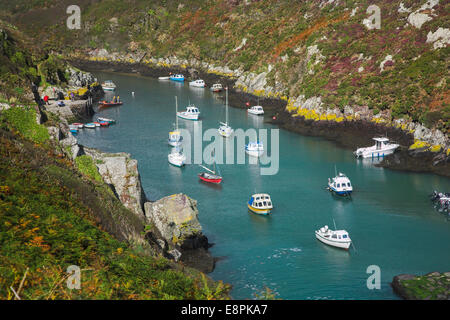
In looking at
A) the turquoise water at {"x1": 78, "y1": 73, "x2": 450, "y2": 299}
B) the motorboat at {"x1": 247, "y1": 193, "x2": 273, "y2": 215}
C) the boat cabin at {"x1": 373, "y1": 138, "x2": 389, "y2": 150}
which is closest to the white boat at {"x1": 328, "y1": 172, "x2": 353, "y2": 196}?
the turquoise water at {"x1": 78, "y1": 73, "x2": 450, "y2": 299}

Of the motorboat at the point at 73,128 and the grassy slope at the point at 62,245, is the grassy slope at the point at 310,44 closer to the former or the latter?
the motorboat at the point at 73,128

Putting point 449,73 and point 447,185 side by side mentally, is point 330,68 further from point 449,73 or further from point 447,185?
point 447,185

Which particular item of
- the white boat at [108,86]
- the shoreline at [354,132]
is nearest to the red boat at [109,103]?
the white boat at [108,86]

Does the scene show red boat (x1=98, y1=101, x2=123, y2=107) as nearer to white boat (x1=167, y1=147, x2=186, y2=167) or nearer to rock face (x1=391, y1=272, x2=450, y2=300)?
white boat (x1=167, y1=147, x2=186, y2=167)

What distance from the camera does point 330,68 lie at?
308 ft

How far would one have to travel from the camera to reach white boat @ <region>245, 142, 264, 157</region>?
68.4 metres

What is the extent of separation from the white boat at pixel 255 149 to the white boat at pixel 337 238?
2646 cm

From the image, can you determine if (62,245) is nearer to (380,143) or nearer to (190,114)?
(380,143)

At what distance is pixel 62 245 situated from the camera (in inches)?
810

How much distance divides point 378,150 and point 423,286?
115 ft

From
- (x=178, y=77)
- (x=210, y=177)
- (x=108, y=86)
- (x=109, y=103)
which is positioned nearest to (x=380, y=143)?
(x=210, y=177)

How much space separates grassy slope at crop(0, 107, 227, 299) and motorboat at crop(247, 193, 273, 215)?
20.4 meters
